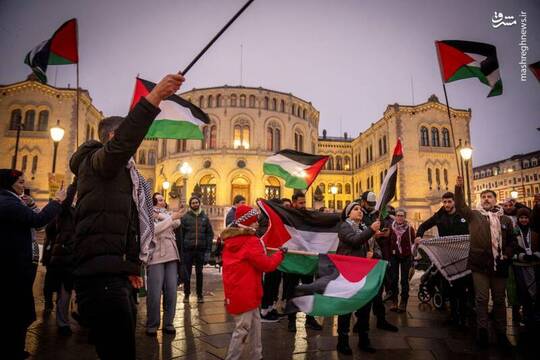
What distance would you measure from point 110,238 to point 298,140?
4173 cm

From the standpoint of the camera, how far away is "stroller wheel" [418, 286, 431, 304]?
794 centimetres

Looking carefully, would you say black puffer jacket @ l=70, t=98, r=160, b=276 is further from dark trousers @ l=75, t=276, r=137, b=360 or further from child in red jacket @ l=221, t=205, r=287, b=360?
child in red jacket @ l=221, t=205, r=287, b=360

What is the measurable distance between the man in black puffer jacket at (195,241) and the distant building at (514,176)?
223 feet

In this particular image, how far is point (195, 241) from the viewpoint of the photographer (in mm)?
7820

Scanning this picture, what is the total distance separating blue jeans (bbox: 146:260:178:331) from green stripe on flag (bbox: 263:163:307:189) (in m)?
4.15

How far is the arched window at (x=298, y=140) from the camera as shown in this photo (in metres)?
43.0

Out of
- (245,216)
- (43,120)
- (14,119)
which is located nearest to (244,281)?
(245,216)

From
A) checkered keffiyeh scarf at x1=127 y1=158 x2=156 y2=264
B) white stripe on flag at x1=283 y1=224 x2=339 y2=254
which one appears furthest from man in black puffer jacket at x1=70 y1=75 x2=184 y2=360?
white stripe on flag at x1=283 y1=224 x2=339 y2=254

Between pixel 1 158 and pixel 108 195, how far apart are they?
40.4m

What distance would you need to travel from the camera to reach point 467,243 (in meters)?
6.46

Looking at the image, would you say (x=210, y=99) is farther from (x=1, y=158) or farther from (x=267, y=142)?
(x=1, y=158)

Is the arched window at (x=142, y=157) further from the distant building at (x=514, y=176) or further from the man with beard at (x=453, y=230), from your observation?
→ the distant building at (x=514, y=176)

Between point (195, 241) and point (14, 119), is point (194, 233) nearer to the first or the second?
point (195, 241)

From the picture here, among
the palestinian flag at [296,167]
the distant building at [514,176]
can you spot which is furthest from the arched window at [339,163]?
the palestinian flag at [296,167]
